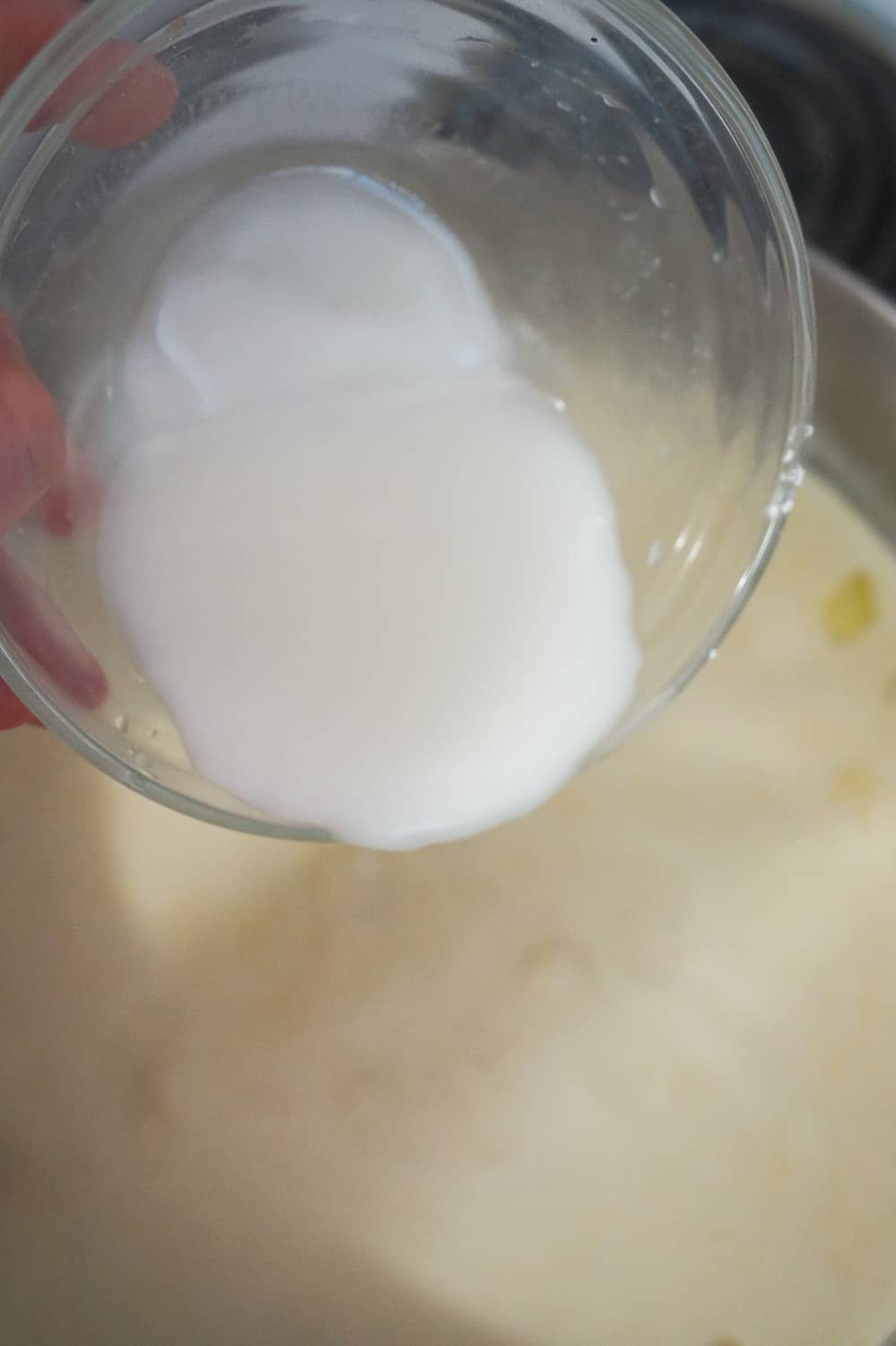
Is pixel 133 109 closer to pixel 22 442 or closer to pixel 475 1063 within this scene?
pixel 22 442

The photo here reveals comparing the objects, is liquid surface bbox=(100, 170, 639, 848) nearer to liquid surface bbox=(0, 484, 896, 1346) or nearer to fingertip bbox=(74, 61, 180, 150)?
fingertip bbox=(74, 61, 180, 150)

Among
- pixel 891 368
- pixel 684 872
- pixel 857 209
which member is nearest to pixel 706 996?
pixel 684 872

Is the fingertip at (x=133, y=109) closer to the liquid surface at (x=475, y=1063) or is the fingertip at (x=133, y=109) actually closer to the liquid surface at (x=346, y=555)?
the liquid surface at (x=346, y=555)

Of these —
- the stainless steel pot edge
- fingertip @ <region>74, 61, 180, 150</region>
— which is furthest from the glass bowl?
the stainless steel pot edge

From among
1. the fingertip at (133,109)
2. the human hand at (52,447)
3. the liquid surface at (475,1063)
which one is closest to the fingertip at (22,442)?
the human hand at (52,447)

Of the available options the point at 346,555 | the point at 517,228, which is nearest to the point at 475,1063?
the point at 346,555
